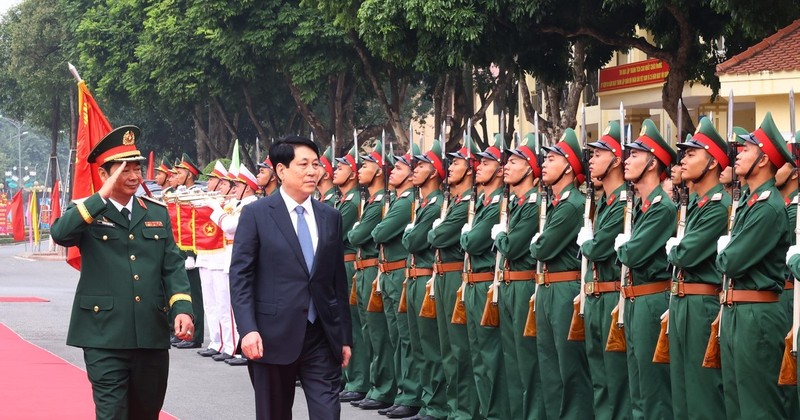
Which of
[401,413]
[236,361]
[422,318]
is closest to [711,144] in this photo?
[422,318]

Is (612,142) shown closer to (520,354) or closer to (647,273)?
(647,273)

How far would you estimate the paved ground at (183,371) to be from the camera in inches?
445

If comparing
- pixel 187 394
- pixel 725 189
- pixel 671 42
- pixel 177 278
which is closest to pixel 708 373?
pixel 725 189

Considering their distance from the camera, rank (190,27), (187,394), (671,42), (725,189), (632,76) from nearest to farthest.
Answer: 1. (725,189)
2. (187,394)
3. (671,42)
4. (632,76)
5. (190,27)

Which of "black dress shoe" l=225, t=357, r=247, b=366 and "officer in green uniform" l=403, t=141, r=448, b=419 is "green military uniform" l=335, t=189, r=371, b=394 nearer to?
"officer in green uniform" l=403, t=141, r=448, b=419

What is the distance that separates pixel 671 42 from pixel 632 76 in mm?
11491

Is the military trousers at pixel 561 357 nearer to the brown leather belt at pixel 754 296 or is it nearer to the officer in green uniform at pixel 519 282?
the officer in green uniform at pixel 519 282

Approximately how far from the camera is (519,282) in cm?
945

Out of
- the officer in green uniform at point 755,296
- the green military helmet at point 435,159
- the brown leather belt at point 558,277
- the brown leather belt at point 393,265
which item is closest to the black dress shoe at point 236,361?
the brown leather belt at point 393,265

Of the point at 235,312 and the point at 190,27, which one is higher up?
the point at 190,27

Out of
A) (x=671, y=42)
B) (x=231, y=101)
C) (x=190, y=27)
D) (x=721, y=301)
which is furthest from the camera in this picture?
(x=231, y=101)

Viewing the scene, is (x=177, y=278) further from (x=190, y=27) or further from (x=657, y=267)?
(x=190, y=27)

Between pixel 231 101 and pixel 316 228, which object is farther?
pixel 231 101

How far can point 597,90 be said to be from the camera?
3541 cm
